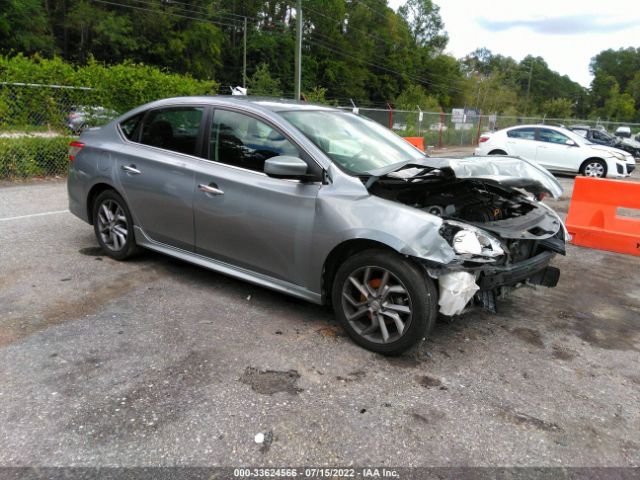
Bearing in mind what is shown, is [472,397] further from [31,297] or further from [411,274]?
[31,297]

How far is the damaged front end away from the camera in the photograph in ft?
10.9

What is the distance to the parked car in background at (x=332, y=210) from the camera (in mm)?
3346

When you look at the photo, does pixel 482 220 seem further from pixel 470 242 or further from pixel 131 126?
pixel 131 126

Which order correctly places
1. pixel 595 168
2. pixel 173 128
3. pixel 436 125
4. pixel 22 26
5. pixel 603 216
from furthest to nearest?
pixel 22 26 → pixel 436 125 → pixel 595 168 → pixel 603 216 → pixel 173 128

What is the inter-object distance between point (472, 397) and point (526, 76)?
125m

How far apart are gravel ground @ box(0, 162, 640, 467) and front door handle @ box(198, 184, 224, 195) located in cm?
92

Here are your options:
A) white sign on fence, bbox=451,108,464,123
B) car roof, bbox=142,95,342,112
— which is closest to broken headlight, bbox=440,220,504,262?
car roof, bbox=142,95,342,112

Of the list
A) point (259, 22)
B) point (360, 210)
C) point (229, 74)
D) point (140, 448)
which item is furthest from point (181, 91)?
point (259, 22)

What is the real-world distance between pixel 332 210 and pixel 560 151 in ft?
44.5

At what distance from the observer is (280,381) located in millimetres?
3135

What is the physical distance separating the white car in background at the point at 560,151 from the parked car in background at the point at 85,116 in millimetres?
10572

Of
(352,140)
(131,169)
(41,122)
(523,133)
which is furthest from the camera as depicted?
(523,133)

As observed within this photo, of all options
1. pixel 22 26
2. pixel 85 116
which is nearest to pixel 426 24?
pixel 22 26

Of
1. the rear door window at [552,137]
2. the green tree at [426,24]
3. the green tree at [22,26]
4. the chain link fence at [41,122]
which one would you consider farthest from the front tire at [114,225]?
the green tree at [426,24]
